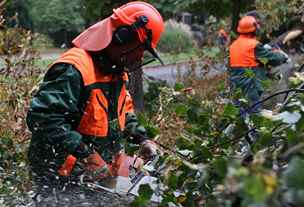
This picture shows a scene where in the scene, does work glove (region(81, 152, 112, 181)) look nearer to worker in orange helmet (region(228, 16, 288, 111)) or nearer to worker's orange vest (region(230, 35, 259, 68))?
worker in orange helmet (region(228, 16, 288, 111))

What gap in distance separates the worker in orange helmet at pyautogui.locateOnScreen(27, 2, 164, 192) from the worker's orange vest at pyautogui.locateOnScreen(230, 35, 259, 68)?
5.81m

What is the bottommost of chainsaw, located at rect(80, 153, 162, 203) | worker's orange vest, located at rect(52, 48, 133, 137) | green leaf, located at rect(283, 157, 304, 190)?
chainsaw, located at rect(80, 153, 162, 203)

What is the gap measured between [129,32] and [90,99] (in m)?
0.45

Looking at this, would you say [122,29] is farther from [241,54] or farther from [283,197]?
[241,54]

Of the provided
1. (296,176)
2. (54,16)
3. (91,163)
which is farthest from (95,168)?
(54,16)

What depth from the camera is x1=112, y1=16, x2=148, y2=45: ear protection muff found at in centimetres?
390

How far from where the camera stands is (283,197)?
139 centimetres

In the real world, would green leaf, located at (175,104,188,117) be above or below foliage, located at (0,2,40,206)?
above

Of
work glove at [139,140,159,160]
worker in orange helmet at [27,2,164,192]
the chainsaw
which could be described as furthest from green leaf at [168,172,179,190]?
worker in orange helmet at [27,2,164,192]

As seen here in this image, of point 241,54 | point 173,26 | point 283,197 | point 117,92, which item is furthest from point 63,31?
point 283,197

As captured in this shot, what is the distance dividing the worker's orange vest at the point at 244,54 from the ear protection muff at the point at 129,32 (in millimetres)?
5928

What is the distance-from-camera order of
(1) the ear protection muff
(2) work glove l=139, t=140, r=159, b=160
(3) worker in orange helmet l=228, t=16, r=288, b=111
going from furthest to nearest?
(3) worker in orange helmet l=228, t=16, r=288, b=111, (1) the ear protection muff, (2) work glove l=139, t=140, r=159, b=160

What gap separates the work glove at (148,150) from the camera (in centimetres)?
357

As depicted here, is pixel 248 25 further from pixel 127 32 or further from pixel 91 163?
pixel 91 163
